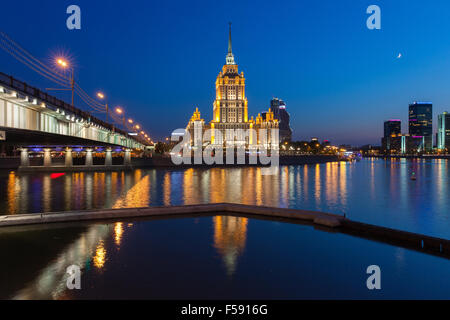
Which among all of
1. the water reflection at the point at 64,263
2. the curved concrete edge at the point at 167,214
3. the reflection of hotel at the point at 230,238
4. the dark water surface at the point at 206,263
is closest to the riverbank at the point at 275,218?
the curved concrete edge at the point at 167,214

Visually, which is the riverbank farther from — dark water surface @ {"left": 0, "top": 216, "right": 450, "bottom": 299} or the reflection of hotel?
the reflection of hotel

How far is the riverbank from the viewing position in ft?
49.7

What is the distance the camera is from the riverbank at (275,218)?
15.2 meters

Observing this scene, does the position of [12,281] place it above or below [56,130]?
below

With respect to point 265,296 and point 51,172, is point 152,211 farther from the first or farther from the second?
point 51,172

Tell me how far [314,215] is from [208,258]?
8.67m

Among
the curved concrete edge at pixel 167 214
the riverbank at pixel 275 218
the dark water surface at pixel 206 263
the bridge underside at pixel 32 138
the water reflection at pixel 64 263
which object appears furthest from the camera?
the bridge underside at pixel 32 138

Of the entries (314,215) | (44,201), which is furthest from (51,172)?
(314,215)

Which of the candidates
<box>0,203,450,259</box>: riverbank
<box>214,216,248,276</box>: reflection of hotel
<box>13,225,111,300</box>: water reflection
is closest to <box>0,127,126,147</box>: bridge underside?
<box>0,203,450,259</box>: riverbank

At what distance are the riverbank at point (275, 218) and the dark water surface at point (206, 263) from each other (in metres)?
0.83

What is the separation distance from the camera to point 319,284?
11.0 metres

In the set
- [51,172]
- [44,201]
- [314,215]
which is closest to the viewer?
[314,215]

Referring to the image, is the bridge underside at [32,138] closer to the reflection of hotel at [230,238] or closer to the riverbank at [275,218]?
the riverbank at [275,218]
